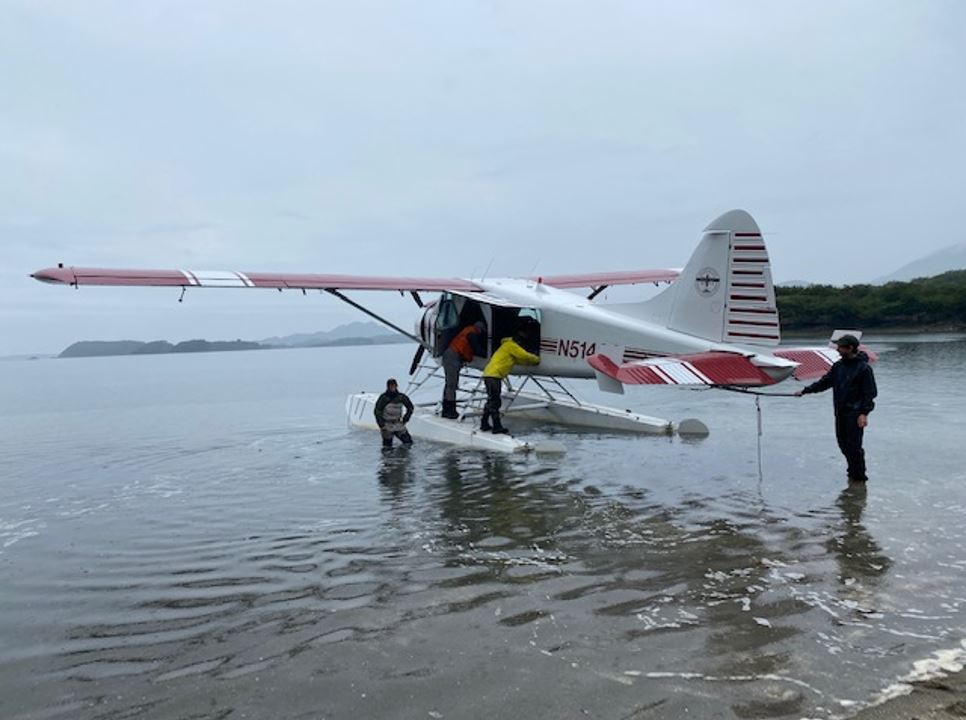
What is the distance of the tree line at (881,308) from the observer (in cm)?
4997

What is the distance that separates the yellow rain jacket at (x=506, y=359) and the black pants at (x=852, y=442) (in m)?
4.51

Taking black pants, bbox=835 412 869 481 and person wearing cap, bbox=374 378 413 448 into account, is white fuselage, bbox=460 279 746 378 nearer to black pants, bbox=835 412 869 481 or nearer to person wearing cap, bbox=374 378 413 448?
person wearing cap, bbox=374 378 413 448

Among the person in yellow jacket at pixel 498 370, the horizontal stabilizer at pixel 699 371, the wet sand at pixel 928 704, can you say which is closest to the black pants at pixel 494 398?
the person in yellow jacket at pixel 498 370

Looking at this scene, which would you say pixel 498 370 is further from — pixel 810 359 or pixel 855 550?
pixel 855 550

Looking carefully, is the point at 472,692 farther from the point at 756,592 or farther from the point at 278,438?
the point at 278,438

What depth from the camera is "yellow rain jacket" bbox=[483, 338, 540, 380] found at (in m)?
10.2

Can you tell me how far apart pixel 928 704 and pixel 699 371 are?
5.26 metres

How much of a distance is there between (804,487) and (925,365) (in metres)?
18.1

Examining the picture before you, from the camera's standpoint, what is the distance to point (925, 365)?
21.5m

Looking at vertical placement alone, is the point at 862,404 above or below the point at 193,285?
below

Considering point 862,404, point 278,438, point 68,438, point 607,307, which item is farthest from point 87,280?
point 862,404

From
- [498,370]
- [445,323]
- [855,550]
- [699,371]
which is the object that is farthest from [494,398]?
[855,550]

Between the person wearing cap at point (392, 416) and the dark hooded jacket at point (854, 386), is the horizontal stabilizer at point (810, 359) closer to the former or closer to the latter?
the dark hooded jacket at point (854, 386)

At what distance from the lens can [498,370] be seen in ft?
33.4
